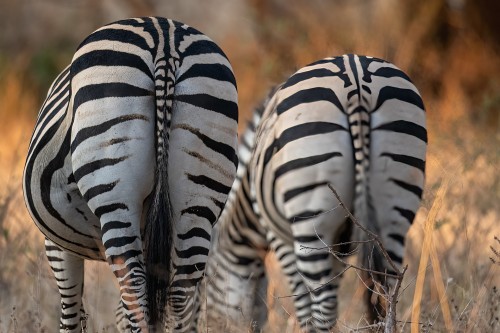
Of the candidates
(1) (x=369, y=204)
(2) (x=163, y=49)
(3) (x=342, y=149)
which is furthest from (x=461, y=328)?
(2) (x=163, y=49)

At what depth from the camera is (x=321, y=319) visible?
14.7 ft

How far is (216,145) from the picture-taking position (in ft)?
11.5

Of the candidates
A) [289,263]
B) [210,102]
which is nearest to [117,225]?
[210,102]

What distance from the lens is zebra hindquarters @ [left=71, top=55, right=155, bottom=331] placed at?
3.36m

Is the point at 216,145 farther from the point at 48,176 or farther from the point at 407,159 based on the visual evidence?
the point at 407,159

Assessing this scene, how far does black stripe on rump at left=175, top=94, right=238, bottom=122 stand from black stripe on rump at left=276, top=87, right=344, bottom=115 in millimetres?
869

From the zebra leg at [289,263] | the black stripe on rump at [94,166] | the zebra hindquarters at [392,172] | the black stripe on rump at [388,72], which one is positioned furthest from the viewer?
the zebra leg at [289,263]

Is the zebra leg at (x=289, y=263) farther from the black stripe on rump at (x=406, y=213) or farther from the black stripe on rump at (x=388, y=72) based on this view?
the black stripe on rump at (x=388, y=72)

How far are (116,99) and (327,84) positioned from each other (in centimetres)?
132

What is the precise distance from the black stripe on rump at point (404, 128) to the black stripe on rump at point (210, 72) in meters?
0.94

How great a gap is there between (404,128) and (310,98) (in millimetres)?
489

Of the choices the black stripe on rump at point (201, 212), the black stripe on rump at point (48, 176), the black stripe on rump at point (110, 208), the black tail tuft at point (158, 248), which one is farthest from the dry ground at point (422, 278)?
the black stripe on rump at point (201, 212)

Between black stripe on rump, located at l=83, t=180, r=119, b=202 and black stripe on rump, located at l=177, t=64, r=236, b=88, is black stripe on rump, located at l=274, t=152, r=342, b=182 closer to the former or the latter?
black stripe on rump, located at l=177, t=64, r=236, b=88

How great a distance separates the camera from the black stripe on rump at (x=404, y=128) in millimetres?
4207
